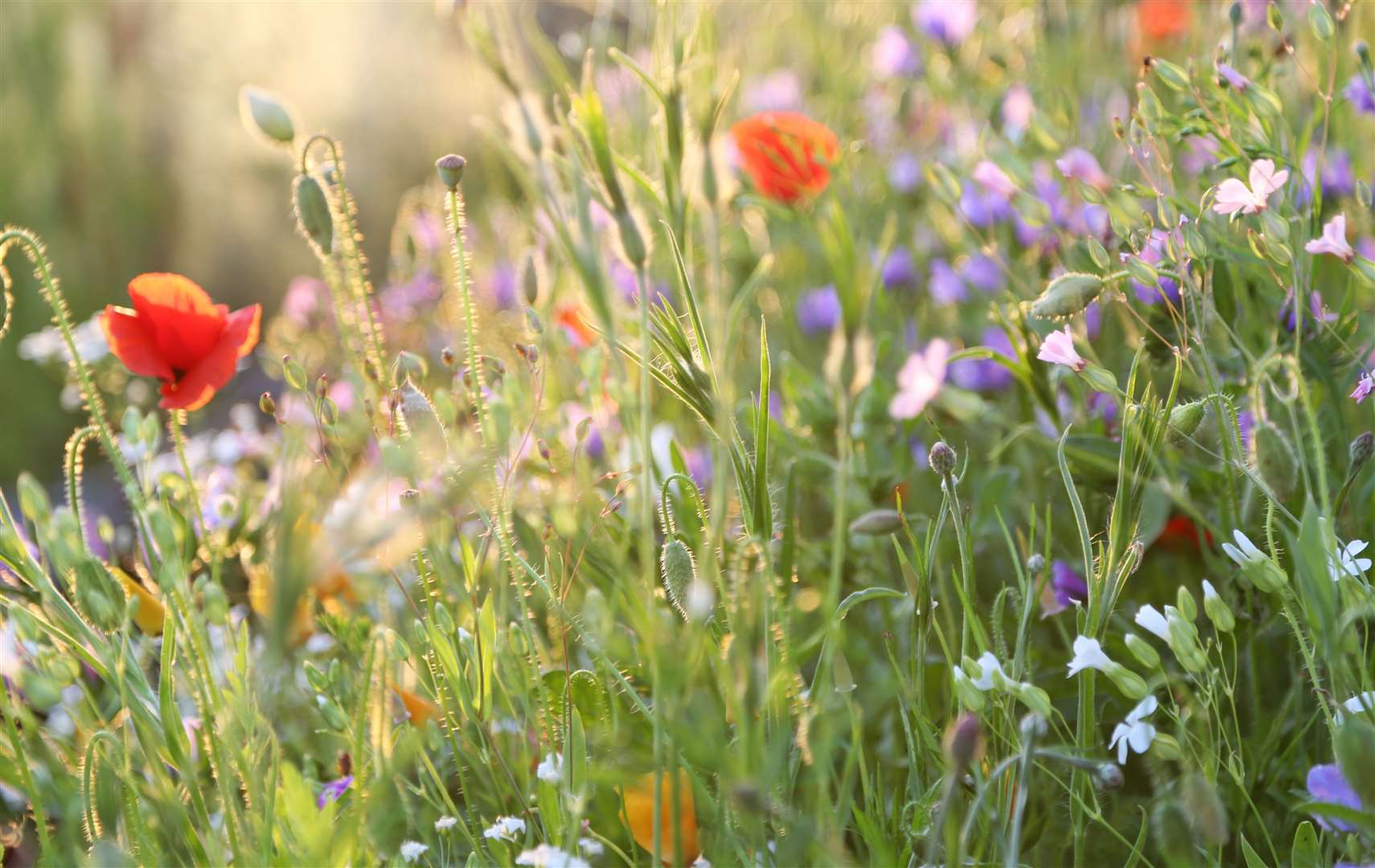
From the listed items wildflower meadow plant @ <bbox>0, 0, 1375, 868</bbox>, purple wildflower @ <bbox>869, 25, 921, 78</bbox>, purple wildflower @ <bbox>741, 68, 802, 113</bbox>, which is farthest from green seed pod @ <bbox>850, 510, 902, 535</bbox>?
purple wildflower @ <bbox>741, 68, 802, 113</bbox>

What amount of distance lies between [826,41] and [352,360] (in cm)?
134

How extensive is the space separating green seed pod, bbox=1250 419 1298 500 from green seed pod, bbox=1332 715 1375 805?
17 centimetres

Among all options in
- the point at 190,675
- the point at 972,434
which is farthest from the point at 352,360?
the point at 972,434

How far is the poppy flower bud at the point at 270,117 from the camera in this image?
650 mm

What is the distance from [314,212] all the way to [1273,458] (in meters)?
0.50

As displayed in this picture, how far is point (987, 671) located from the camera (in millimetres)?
477

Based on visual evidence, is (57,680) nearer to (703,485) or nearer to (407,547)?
(407,547)

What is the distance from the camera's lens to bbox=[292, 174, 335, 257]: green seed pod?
625 mm

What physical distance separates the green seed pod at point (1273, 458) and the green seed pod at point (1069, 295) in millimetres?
97

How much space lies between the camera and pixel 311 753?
29.4 inches

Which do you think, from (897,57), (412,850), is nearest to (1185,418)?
(412,850)

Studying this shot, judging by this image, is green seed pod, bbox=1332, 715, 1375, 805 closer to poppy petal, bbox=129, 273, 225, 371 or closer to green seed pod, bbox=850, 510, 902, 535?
green seed pod, bbox=850, 510, 902, 535

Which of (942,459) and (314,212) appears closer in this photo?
(942,459)

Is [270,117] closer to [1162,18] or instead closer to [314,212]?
[314,212]
